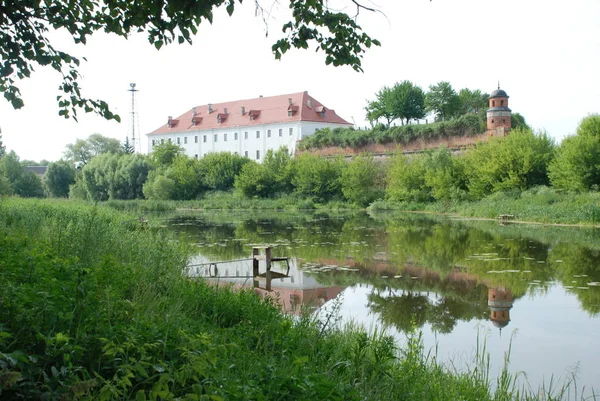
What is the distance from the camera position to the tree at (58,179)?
57000mm

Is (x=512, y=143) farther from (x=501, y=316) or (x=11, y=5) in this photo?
(x=11, y=5)

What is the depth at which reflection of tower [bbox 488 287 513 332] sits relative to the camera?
30.1ft

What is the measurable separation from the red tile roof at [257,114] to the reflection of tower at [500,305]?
1888 inches

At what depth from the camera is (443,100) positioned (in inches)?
2162

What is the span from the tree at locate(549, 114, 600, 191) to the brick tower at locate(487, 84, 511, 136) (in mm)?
9450

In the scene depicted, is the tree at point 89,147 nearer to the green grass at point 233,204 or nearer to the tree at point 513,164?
the green grass at point 233,204

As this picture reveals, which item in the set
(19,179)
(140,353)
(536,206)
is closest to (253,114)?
(19,179)

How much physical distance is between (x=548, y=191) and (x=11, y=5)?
29.8 metres

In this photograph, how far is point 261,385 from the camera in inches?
131

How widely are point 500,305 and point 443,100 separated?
154ft

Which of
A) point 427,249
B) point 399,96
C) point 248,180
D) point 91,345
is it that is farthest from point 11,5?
→ point 399,96

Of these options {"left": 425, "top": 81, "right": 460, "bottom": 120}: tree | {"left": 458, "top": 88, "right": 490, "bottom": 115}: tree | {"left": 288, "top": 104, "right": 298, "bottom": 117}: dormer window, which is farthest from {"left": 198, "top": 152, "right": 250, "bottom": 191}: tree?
{"left": 458, "top": 88, "right": 490, "bottom": 115}: tree

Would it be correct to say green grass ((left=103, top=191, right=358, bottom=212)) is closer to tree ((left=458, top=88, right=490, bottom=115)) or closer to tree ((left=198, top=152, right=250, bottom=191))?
tree ((left=198, top=152, right=250, bottom=191))

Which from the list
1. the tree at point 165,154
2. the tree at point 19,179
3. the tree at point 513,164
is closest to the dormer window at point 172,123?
the tree at point 165,154
